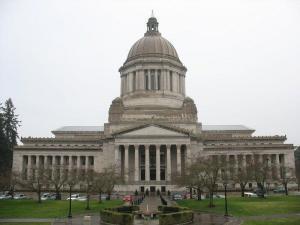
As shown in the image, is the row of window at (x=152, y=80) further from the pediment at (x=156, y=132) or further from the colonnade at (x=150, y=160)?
the colonnade at (x=150, y=160)

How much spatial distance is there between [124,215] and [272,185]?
70544 millimetres

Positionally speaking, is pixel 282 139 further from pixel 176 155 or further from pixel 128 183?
pixel 128 183

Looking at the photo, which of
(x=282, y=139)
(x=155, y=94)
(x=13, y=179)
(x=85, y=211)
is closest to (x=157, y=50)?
(x=155, y=94)

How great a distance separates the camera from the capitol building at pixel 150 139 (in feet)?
307

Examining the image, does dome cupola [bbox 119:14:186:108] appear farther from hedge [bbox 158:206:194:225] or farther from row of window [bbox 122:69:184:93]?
hedge [bbox 158:206:194:225]

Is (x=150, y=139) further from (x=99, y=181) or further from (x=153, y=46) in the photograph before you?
(x=153, y=46)

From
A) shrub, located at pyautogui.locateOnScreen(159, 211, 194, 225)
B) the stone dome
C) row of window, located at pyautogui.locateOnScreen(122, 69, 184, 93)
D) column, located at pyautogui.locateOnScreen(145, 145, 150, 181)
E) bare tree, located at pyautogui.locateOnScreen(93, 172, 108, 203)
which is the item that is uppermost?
the stone dome

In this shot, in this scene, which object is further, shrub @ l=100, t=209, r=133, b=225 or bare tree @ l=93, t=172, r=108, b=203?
bare tree @ l=93, t=172, r=108, b=203

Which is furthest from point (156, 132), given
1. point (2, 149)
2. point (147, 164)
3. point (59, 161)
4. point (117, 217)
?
point (117, 217)

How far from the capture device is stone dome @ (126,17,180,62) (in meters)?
115

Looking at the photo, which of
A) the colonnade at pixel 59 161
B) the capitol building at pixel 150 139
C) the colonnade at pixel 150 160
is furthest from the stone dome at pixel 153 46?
the colonnade at pixel 59 161

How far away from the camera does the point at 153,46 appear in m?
116

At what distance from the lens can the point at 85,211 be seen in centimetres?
4881

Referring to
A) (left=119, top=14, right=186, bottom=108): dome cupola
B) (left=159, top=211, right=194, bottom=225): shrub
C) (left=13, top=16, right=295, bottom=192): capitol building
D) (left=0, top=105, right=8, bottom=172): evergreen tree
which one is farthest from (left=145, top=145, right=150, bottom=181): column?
(left=159, top=211, right=194, bottom=225): shrub
